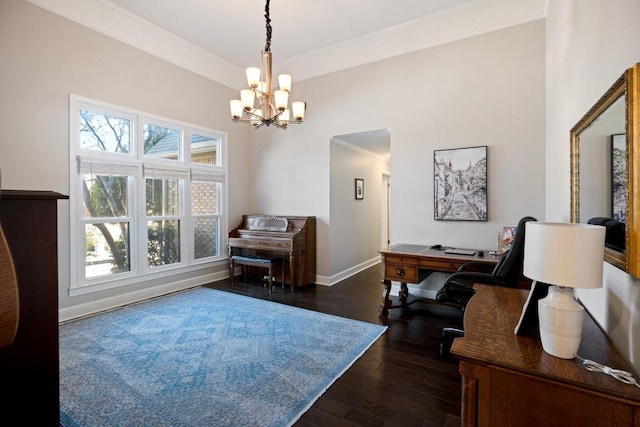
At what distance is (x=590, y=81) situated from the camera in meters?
1.67

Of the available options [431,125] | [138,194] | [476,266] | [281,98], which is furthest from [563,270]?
[138,194]

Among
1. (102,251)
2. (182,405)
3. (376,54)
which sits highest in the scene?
(376,54)

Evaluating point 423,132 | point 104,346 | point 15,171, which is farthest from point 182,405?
point 423,132

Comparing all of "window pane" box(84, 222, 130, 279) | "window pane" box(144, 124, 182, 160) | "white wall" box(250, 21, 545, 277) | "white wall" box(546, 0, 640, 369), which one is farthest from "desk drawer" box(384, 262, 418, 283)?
"window pane" box(144, 124, 182, 160)

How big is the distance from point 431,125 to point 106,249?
4.34m

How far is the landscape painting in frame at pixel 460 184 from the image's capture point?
3551 mm

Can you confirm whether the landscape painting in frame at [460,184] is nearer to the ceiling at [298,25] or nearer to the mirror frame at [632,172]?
the ceiling at [298,25]

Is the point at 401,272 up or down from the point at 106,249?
down

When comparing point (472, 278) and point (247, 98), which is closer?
point (472, 278)

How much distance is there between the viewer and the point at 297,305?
3.80 m

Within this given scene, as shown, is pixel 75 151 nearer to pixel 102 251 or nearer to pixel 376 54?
pixel 102 251

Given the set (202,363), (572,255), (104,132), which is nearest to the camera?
(572,255)

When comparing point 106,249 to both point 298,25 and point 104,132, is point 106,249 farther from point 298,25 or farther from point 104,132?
point 298,25

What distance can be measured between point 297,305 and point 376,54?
11.8ft
